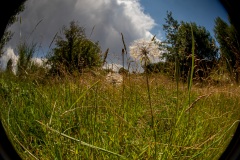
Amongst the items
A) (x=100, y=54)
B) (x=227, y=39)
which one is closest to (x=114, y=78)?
(x=100, y=54)

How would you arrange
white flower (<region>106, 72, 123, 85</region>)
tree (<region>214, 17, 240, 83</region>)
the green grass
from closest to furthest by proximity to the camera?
tree (<region>214, 17, 240, 83</region>) → the green grass → white flower (<region>106, 72, 123, 85</region>)

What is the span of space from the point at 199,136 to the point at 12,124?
1.39m

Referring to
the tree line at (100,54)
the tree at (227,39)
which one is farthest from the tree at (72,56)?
the tree at (227,39)

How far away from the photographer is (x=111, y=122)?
200 cm

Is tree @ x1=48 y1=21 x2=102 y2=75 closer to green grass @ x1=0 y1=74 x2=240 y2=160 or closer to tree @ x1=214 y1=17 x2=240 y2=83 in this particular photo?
green grass @ x1=0 y1=74 x2=240 y2=160

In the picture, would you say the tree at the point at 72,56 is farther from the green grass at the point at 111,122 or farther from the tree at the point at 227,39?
the tree at the point at 227,39

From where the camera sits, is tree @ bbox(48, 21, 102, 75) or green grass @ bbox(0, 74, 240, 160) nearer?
green grass @ bbox(0, 74, 240, 160)

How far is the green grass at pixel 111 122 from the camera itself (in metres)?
1.63

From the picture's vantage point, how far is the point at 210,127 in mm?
2160

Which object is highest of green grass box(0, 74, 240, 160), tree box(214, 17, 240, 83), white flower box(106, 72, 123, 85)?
tree box(214, 17, 240, 83)

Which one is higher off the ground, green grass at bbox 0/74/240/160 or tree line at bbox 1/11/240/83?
tree line at bbox 1/11/240/83

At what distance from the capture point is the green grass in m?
1.63

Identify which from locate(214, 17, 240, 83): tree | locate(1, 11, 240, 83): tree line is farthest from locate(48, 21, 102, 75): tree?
locate(214, 17, 240, 83): tree

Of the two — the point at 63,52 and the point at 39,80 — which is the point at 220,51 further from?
the point at 39,80
